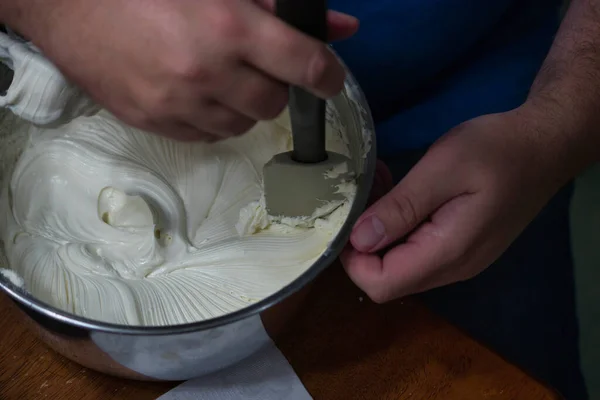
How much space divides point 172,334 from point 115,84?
0.65 feet

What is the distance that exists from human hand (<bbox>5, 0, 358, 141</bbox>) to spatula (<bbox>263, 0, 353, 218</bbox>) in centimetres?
4

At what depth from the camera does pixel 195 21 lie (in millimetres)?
379

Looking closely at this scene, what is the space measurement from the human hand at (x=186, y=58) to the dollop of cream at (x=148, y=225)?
0.16m

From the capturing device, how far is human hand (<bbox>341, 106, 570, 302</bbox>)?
544 millimetres

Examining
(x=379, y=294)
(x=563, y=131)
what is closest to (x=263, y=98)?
(x=379, y=294)

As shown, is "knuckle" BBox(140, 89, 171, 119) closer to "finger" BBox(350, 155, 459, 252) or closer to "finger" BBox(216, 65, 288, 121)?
"finger" BBox(216, 65, 288, 121)

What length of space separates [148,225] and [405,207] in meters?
0.27

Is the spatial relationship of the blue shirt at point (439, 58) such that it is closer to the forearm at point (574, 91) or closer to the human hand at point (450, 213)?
the forearm at point (574, 91)

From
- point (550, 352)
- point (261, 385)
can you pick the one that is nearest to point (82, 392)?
point (261, 385)

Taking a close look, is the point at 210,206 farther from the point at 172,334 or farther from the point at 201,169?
the point at 172,334

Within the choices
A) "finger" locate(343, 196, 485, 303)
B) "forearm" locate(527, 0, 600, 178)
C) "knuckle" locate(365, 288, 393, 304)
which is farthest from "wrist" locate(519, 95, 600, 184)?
"knuckle" locate(365, 288, 393, 304)

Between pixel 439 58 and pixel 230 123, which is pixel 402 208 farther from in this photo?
pixel 439 58

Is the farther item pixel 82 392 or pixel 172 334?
pixel 82 392

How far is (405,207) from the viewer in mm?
542
